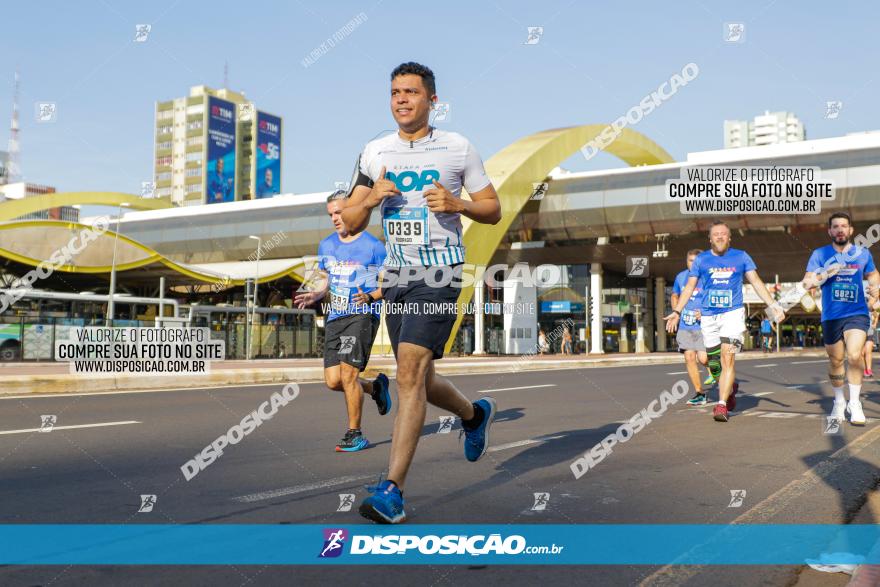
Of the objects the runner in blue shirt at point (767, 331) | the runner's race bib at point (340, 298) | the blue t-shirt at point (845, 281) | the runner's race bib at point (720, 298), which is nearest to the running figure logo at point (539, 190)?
the runner in blue shirt at point (767, 331)

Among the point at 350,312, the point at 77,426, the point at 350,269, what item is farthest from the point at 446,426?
the point at 77,426

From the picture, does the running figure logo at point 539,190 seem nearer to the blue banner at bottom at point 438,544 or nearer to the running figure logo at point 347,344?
the running figure logo at point 347,344

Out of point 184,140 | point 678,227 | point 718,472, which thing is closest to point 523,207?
point 678,227

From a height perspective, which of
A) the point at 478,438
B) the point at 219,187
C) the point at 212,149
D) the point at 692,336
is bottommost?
the point at 478,438

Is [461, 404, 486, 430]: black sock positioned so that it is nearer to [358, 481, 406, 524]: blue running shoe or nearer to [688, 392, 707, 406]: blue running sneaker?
[358, 481, 406, 524]: blue running shoe

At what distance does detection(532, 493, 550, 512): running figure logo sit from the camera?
3.86 m

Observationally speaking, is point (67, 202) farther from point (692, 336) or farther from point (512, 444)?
point (512, 444)

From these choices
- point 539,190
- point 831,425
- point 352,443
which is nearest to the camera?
point 352,443

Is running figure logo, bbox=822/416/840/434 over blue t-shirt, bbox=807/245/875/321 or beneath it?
beneath

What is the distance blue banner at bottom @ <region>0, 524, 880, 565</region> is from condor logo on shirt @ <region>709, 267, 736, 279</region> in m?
5.19

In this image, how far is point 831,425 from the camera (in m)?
7.36

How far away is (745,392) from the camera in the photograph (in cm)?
1184

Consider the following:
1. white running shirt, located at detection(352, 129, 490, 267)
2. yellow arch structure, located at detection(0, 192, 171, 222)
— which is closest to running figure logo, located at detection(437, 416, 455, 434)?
white running shirt, located at detection(352, 129, 490, 267)

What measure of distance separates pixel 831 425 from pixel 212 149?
5523 inches
